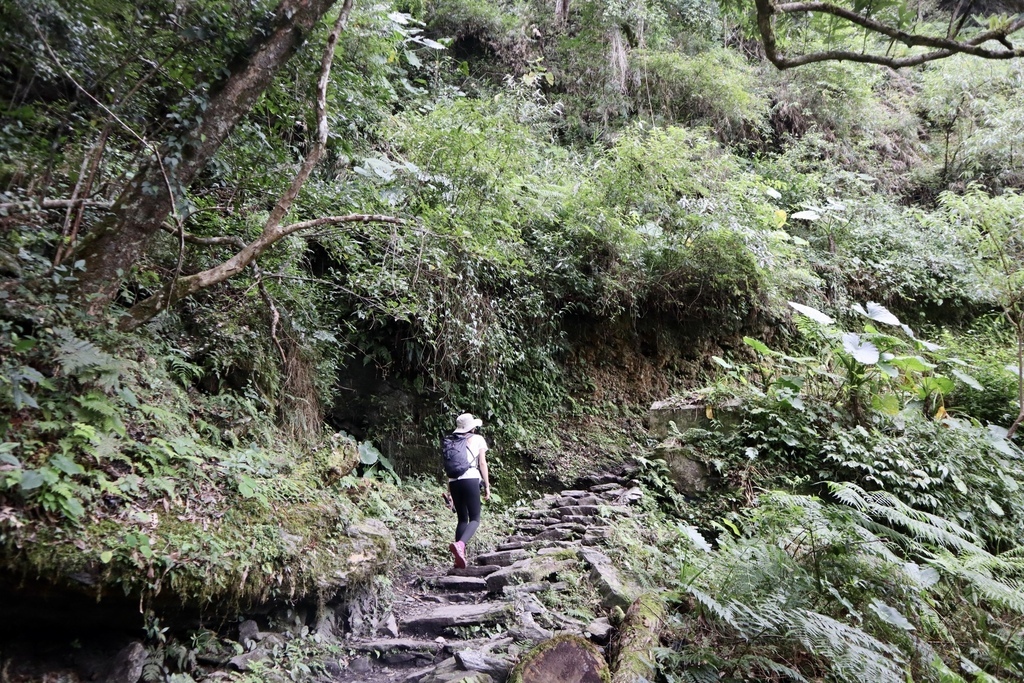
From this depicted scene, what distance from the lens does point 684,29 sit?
14477mm

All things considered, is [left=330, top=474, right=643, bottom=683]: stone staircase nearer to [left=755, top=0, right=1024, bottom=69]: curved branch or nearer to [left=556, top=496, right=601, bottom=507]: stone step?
[left=556, top=496, right=601, bottom=507]: stone step

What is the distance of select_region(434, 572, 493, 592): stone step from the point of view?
5.70 metres

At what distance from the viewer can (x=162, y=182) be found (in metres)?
4.26

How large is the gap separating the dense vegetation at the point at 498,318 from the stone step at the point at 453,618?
1.91 feet

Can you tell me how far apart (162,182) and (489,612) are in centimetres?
417

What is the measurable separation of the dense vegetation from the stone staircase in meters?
0.52

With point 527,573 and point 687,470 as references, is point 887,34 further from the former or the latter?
point 687,470

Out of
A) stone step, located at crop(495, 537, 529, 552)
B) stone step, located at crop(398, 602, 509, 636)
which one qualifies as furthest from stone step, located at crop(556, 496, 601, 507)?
stone step, located at crop(398, 602, 509, 636)

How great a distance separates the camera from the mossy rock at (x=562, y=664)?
326cm

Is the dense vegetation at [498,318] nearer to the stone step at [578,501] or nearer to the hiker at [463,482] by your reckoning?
the stone step at [578,501]

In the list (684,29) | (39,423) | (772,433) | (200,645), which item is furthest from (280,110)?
(684,29)

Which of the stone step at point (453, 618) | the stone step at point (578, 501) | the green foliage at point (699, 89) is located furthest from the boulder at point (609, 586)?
the green foliage at point (699, 89)

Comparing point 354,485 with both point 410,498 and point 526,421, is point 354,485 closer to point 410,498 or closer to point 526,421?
point 410,498

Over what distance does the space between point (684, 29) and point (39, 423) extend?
1550cm
